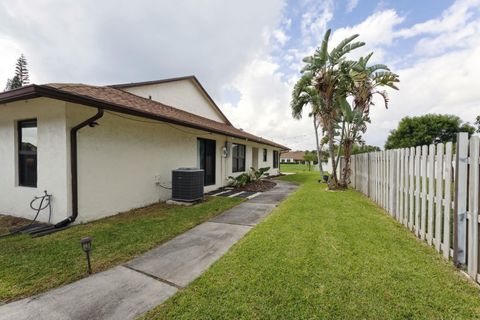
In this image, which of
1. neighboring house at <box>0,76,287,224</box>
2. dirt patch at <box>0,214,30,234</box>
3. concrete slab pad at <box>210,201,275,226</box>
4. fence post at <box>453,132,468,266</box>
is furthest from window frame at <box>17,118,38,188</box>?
fence post at <box>453,132,468,266</box>

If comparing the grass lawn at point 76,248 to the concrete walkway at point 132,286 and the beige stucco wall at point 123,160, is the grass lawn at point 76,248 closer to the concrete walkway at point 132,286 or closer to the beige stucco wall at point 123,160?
the concrete walkway at point 132,286

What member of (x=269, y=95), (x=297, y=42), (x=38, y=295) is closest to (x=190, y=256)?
(x=38, y=295)

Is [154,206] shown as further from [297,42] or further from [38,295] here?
→ [297,42]

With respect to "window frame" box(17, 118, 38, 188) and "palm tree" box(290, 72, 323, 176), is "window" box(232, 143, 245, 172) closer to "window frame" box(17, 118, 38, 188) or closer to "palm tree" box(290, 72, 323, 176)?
"palm tree" box(290, 72, 323, 176)

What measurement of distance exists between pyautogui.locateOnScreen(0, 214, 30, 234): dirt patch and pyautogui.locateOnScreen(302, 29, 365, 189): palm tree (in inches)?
428

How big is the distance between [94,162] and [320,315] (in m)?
5.60

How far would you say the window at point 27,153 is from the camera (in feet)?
17.6

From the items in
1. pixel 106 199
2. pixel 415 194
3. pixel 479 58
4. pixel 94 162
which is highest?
pixel 479 58

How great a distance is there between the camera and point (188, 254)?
3453 millimetres

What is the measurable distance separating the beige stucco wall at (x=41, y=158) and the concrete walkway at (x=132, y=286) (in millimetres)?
2889

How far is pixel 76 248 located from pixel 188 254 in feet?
6.43

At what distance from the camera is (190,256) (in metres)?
3.38

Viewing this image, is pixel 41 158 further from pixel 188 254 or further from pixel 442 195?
pixel 442 195

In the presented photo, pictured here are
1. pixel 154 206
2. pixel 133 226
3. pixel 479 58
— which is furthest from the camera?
pixel 479 58
